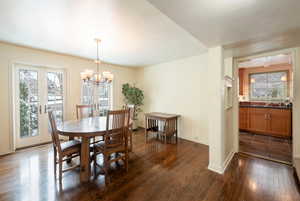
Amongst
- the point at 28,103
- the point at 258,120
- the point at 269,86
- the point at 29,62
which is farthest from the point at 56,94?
the point at 269,86

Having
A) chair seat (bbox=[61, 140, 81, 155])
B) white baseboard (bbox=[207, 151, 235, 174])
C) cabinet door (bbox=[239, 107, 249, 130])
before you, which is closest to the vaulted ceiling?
chair seat (bbox=[61, 140, 81, 155])

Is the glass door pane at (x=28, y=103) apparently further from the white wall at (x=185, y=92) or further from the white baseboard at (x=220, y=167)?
the white baseboard at (x=220, y=167)

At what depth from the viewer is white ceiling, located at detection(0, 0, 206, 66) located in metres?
1.68

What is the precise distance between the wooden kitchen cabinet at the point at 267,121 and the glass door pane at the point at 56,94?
5.90 m

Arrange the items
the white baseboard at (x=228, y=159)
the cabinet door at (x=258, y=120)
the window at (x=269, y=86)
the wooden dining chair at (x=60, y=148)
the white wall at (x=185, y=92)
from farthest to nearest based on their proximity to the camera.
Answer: the window at (x=269, y=86), the cabinet door at (x=258, y=120), the white wall at (x=185, y=92), the white baseboard at (x=228, y=159), the wooden dining chair at (x=60, y=148)

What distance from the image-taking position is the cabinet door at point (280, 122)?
3805mm

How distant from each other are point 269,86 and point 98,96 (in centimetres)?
636

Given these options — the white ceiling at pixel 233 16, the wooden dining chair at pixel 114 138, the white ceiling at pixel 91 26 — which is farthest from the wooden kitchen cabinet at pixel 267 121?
the wooden dining chair at pixel 114 138

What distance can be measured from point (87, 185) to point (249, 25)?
309 centimetres

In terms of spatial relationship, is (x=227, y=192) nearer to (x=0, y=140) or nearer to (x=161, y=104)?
(x=161, y=104)

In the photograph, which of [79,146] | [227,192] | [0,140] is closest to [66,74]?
[0,140]

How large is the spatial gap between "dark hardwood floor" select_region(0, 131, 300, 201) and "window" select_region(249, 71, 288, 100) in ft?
11.8

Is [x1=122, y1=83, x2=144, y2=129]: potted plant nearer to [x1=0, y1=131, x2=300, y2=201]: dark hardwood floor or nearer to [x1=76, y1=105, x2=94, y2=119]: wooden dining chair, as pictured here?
[x1=76, y1=105, x2=94, y2=119]: wooden dining chair

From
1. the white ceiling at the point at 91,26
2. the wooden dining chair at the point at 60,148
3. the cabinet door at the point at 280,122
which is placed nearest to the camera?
the white ceiling at the point at 91,26
